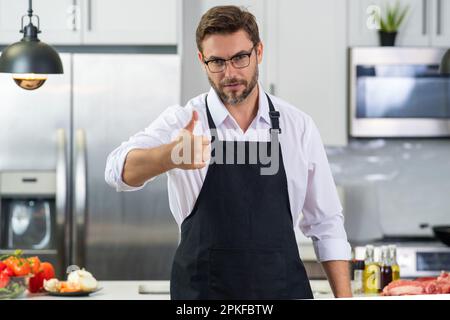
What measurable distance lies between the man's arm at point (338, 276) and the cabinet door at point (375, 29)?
2.01 metres

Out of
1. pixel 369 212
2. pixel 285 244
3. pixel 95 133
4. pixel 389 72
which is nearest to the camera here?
pixel 285 244

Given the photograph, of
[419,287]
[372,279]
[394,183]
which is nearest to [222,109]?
[419,287]

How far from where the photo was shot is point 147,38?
3.34m

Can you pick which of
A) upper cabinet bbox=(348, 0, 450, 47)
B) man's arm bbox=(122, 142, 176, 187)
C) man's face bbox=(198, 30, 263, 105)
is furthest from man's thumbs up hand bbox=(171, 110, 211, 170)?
upper cabinet bbox=(348, 0, 450, 47)

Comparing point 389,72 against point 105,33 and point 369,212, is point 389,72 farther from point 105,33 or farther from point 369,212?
point 105,33

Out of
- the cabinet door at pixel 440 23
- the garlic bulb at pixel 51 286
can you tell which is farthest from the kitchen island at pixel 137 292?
the cabinet door at pixel 440 23

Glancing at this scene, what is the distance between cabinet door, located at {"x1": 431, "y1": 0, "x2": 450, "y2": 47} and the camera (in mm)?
3506

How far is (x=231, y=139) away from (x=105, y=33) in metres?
1.82

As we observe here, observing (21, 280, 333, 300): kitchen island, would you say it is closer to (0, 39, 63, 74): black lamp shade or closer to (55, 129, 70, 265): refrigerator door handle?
(0, 39, 63, 74): black lamp shade

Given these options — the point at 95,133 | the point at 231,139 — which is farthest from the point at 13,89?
the point at 231,139

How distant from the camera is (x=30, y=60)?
2154mm

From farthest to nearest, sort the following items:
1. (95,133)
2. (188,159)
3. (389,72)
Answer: (389,72) < (95,133) < (188,159)

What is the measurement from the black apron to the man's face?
0.12m

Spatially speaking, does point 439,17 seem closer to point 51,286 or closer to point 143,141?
point 51,286
